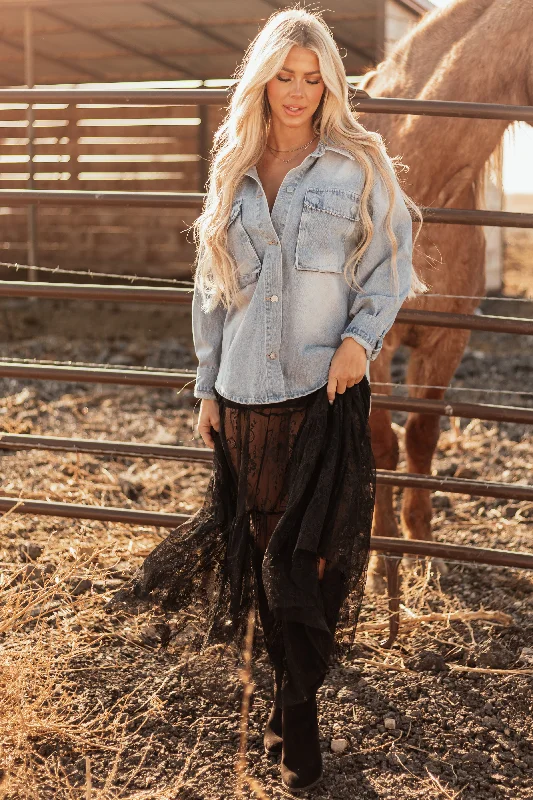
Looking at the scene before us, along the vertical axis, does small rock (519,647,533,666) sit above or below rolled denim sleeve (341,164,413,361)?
below

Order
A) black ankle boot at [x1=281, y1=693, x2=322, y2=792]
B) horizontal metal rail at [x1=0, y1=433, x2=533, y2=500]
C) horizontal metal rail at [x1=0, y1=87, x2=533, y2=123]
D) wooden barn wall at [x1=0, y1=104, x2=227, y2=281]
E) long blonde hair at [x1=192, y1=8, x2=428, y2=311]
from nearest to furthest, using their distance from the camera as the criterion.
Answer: long blonde hair at [x1=192, y1=8, x2=428, y2=311] → black ankle boot at [x1=281, y1=693, x2=322, y2=792] → horizontal metal rail at [x1=0, y1=87, x2=533, y2=123] → horizontal metal rail at [x1=0, y1=433, x2=533, y2=500] → wooden barn wall at [x1=0, y1=104, x2=227, y2=281]

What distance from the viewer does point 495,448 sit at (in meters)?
5.09

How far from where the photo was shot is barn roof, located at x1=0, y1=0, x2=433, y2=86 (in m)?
7.70

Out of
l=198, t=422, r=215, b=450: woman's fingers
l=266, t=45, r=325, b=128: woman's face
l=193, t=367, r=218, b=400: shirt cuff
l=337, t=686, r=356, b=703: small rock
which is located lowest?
l=337, t=686, r=356, b=703: small rock

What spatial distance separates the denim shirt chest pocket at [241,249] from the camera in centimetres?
205

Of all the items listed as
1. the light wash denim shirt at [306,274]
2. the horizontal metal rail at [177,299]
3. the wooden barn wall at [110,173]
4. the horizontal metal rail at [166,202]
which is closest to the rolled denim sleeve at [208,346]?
the light wash denim shirt at [306,274]

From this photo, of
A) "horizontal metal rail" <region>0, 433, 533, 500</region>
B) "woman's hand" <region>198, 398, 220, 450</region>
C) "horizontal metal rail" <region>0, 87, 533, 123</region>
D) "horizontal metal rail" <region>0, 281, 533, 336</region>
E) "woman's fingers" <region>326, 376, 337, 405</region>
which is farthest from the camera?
"horizontal metal rail" <region>0, 433, 533, 500</region>

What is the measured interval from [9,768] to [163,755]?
0.37m

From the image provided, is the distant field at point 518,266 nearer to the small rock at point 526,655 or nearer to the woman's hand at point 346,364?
the small rock at point 526,655

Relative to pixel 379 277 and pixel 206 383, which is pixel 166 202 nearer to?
pixel 206 383

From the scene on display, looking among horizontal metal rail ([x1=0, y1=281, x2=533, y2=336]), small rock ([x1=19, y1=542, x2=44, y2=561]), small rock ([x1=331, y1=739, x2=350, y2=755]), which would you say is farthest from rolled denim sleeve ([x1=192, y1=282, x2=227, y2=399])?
small rock ([x1=19, y1=542, x2=44, y2=561])

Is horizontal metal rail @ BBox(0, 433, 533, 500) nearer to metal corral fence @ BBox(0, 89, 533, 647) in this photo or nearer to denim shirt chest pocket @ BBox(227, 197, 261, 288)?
metal corral fence @ BBox(0, 89, 533, 647)

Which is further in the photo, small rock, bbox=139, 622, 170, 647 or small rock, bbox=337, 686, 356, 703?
small rock, bbox=139, 622, 170, 647

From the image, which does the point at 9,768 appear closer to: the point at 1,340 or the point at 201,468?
the point at 201,468
